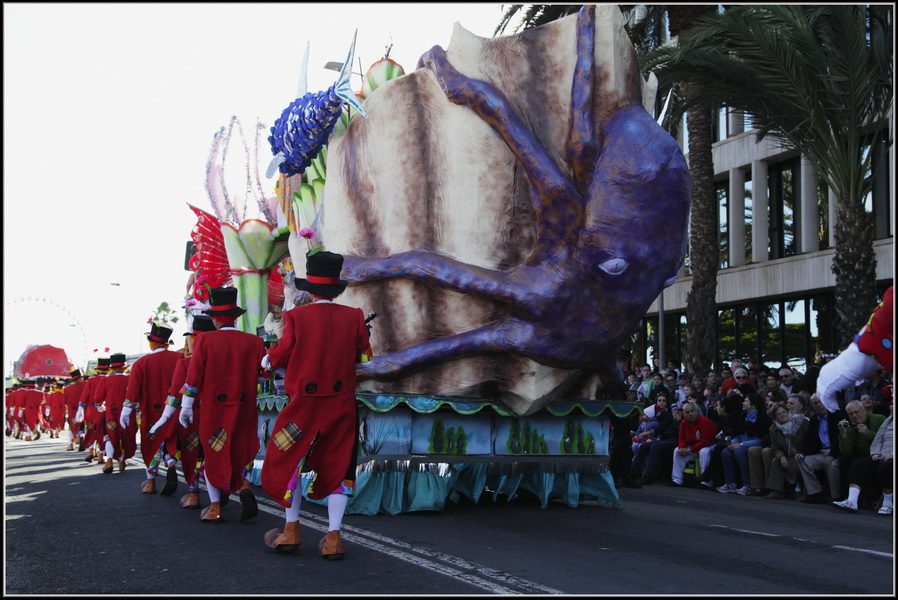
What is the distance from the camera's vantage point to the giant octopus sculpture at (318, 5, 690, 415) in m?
8.62

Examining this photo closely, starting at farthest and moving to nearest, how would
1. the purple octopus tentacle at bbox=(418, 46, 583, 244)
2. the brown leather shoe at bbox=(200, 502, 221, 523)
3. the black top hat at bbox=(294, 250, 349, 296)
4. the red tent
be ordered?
the red tent
the purple octopus tentacle at bbox=(418, 46, 583, 244)
the brown leather shoe at bbox=(200, 502, 221, 523)
the black top hat at bbox=(294, 250, 349, 296)

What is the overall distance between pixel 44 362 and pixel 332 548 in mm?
49829

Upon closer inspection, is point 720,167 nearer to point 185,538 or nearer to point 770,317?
point 770,317

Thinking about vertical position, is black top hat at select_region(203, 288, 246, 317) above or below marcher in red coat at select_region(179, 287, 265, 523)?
above

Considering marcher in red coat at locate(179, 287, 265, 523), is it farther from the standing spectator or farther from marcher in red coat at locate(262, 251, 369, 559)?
the standing spectator

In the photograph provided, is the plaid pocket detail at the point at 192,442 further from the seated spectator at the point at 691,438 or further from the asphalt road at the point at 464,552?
the seated spectator at the point at 691,438

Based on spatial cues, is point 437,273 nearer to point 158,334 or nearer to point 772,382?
point 158,334

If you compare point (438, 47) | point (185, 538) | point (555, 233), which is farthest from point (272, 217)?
point (185, 538)

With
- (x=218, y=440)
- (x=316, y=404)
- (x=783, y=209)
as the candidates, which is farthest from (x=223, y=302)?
(x=783, y=209)

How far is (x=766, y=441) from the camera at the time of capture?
42.3 ft

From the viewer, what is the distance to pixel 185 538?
7336 millimetres

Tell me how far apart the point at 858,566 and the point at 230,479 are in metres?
4.91

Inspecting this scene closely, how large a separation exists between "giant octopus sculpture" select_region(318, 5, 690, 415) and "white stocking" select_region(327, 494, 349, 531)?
2617mm

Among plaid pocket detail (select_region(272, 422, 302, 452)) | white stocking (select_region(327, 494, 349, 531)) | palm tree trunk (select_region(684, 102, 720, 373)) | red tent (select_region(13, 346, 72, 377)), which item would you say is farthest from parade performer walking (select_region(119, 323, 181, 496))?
red tent (select_region(13, 346, 72, 377))
